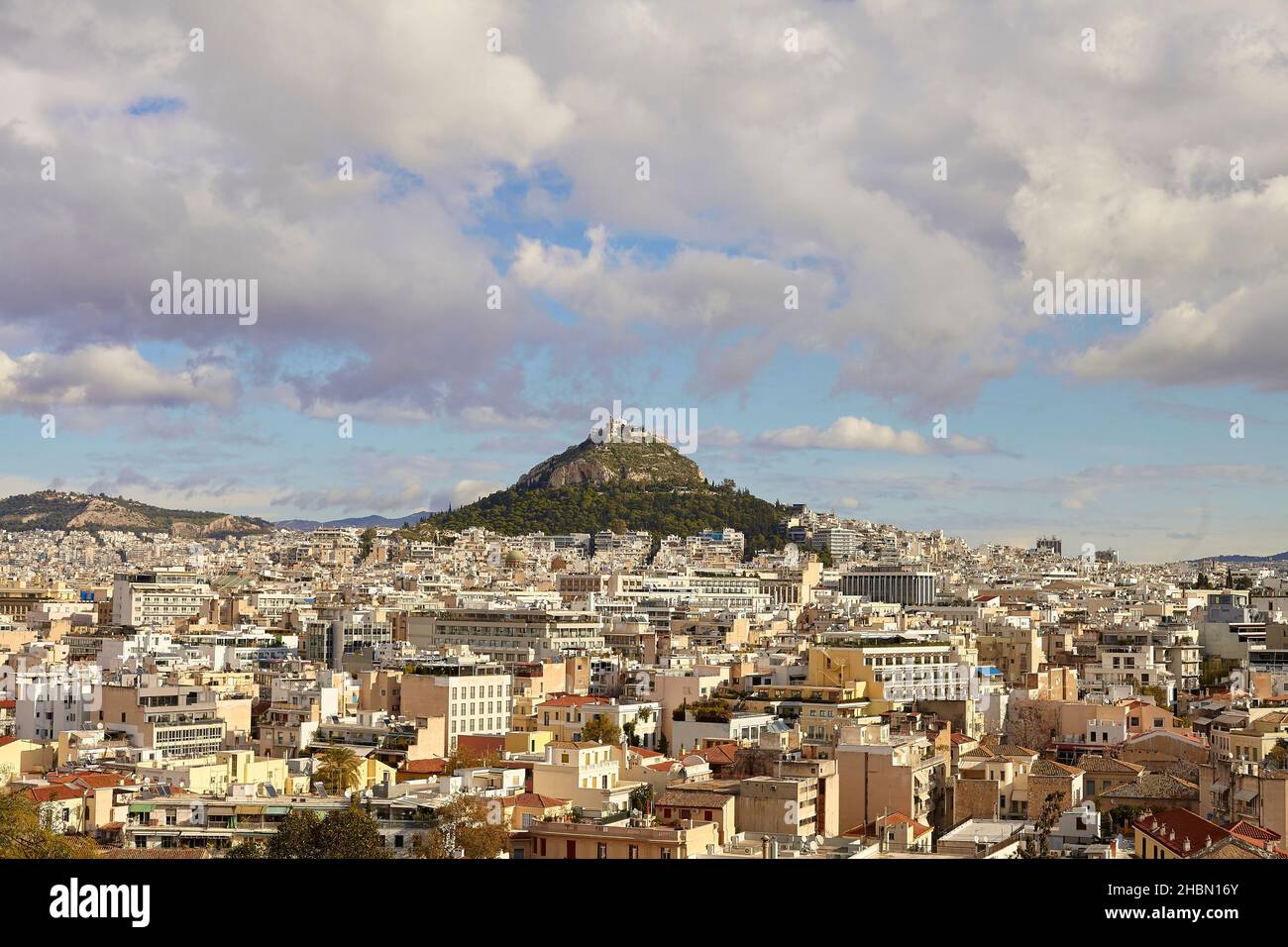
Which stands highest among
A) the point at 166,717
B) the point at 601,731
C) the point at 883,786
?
the point at 166,717

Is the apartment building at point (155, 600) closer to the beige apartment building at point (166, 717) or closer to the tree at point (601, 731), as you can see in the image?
the beige apartment building at point (166, 717)

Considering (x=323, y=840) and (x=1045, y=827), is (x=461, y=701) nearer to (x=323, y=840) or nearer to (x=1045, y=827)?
(x=1045, y=827)

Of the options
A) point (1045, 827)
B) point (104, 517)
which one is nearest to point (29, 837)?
point (1045, 827)

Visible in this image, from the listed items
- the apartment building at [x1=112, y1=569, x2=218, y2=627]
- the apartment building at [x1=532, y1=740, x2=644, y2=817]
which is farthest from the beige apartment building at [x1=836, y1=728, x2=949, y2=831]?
the apartment building at [x1=112, y1=569, x2=218, y2=627]

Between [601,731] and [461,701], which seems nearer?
[601,731]
